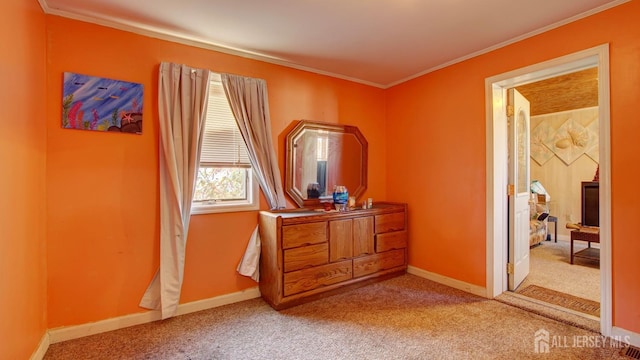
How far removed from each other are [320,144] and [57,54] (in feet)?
7.88

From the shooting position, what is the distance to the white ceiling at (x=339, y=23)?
7.04ft

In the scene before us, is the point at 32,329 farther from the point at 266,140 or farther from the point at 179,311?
the point at 266,140

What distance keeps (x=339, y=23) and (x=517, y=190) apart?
8.21 ft

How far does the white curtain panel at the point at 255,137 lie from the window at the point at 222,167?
0.36 feet

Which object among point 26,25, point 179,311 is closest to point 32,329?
point 179,311

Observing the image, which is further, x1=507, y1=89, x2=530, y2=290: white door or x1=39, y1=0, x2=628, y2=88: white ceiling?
x1=507, y1=89, x2=530, y2=290: white door

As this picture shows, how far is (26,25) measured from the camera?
1820mm

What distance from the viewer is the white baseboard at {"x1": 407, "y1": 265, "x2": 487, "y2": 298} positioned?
A: 3006 millimetres

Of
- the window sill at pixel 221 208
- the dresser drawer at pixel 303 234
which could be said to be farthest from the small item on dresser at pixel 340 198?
the window sill at pixel 221 208

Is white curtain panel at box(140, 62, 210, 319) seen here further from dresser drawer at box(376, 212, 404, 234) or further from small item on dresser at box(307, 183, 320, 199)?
dresser drawer at box(376, 212, 404, 234)

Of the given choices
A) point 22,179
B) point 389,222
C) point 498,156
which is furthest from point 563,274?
point 22,179

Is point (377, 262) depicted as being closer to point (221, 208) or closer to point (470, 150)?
point (470, 150)

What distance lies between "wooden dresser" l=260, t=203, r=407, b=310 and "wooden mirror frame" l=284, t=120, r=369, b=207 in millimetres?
181

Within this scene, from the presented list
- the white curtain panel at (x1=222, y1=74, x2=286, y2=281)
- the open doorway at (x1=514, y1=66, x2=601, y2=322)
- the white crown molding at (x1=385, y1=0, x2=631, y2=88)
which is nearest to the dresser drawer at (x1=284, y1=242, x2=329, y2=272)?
the white curtain panel at (x1=222, y1=74, x2=286, y2=281)
